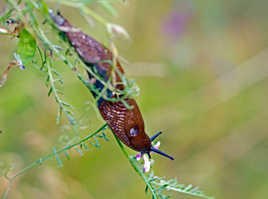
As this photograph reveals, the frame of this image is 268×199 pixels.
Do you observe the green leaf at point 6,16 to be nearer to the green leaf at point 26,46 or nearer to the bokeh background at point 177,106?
the green leaf at point 26,46

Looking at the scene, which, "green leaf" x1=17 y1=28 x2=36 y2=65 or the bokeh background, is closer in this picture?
"green leaf" x1=17 y1=28 x2=36 y2=65

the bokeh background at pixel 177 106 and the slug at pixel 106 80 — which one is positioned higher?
the bokeh background at pixel 177 106

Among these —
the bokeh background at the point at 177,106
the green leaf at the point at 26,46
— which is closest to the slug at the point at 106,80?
the green leaf at the point at 26,46

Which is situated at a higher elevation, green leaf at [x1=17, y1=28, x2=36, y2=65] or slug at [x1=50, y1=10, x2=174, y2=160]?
green leaf at [x1=17, y1=28, x2=36, y2=65]

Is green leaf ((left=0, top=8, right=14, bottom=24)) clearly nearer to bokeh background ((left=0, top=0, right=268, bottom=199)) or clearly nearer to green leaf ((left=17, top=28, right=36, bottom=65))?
green leaf ((left=17, top=28, right=36, bottom=65))

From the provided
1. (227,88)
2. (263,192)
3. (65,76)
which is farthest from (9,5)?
(263,192)

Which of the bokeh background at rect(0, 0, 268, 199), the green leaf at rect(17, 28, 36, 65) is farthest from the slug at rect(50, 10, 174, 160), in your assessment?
the bokeh background at rect(0, 0, 268, 199)

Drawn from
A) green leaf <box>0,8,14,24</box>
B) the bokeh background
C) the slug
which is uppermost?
the bokeh background

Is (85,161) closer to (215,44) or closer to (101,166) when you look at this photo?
(101,166)
